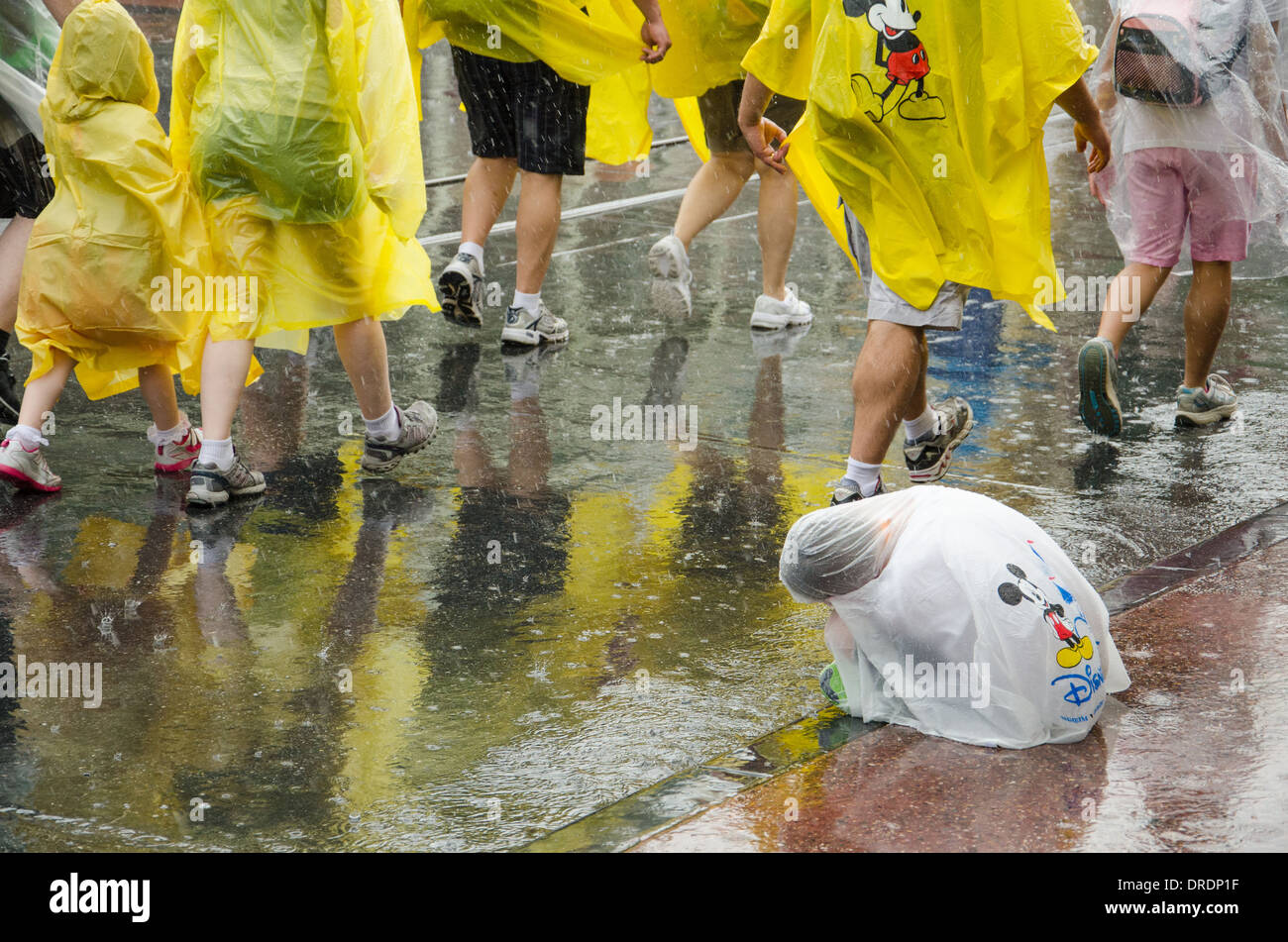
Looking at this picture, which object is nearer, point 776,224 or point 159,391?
point 159,391

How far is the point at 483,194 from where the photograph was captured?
6.78 metres

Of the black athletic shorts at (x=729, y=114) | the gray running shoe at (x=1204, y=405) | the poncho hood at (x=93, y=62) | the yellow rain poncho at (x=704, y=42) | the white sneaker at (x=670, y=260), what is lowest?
the gray running shoe at (x=1204, y=405)

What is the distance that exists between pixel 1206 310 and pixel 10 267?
13.4 ft

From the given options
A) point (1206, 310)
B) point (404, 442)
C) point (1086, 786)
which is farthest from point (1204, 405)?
point (1086, 786)

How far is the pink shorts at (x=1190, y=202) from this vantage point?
17.9 feet

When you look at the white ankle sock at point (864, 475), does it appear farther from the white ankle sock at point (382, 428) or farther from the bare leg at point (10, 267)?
the bare leg at point (10, 267)

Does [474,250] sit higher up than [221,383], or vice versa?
[474,250]

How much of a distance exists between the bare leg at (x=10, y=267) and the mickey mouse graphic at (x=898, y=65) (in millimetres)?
2914

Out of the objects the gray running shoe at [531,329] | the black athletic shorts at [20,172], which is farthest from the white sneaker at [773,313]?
the black athletic shorts at [20,172]

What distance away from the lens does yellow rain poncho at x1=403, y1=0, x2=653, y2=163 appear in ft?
20.9

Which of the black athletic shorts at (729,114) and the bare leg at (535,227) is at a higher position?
the black athletic shorts at (729,114)

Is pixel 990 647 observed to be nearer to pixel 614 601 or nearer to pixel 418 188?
pixel 614 601

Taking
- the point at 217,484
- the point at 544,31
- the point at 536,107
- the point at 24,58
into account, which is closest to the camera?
the point at 217,484

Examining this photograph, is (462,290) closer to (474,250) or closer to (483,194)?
(474,250)
